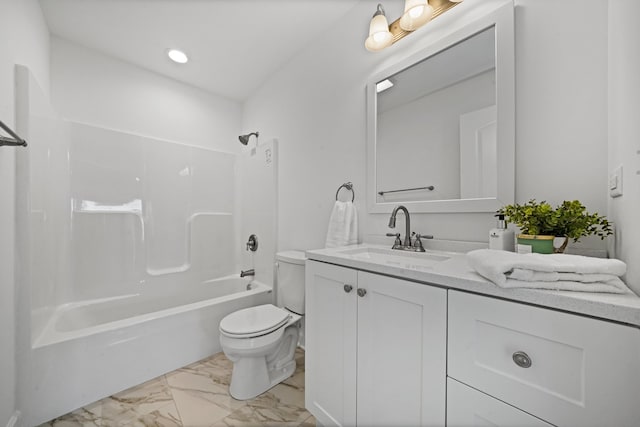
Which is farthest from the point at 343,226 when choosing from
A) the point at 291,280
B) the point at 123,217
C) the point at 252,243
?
the point at 123,217

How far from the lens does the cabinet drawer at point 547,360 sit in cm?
50

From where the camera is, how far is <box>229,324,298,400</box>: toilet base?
149cm

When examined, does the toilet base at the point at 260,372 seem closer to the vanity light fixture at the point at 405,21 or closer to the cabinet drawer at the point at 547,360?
the cabinet drawer at the point at 547,360

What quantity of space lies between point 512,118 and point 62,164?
290cm

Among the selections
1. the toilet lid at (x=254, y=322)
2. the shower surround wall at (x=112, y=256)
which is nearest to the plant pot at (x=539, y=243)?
the toilet lid at (x=254, y=322)

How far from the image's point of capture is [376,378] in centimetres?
94

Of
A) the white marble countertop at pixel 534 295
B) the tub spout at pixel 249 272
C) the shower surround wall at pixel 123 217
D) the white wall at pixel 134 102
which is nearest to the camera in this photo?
the white marble countertop at pixel 534 295

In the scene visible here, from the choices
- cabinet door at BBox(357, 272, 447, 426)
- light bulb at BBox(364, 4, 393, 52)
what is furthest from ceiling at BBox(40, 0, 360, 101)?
cabinet door at BBox(357, 272, 447, 426)

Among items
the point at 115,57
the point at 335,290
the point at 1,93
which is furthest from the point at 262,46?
the point at 335,290

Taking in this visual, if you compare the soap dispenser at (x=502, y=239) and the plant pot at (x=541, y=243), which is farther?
the soap dispenser at (x=502, y=239)

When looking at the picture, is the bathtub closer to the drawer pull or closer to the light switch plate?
the drawer pull

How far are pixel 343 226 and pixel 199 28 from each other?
72.1 inches

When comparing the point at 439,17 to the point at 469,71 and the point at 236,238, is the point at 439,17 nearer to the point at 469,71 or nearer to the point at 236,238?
the point at 469,71

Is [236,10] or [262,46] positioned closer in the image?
[236,10]
